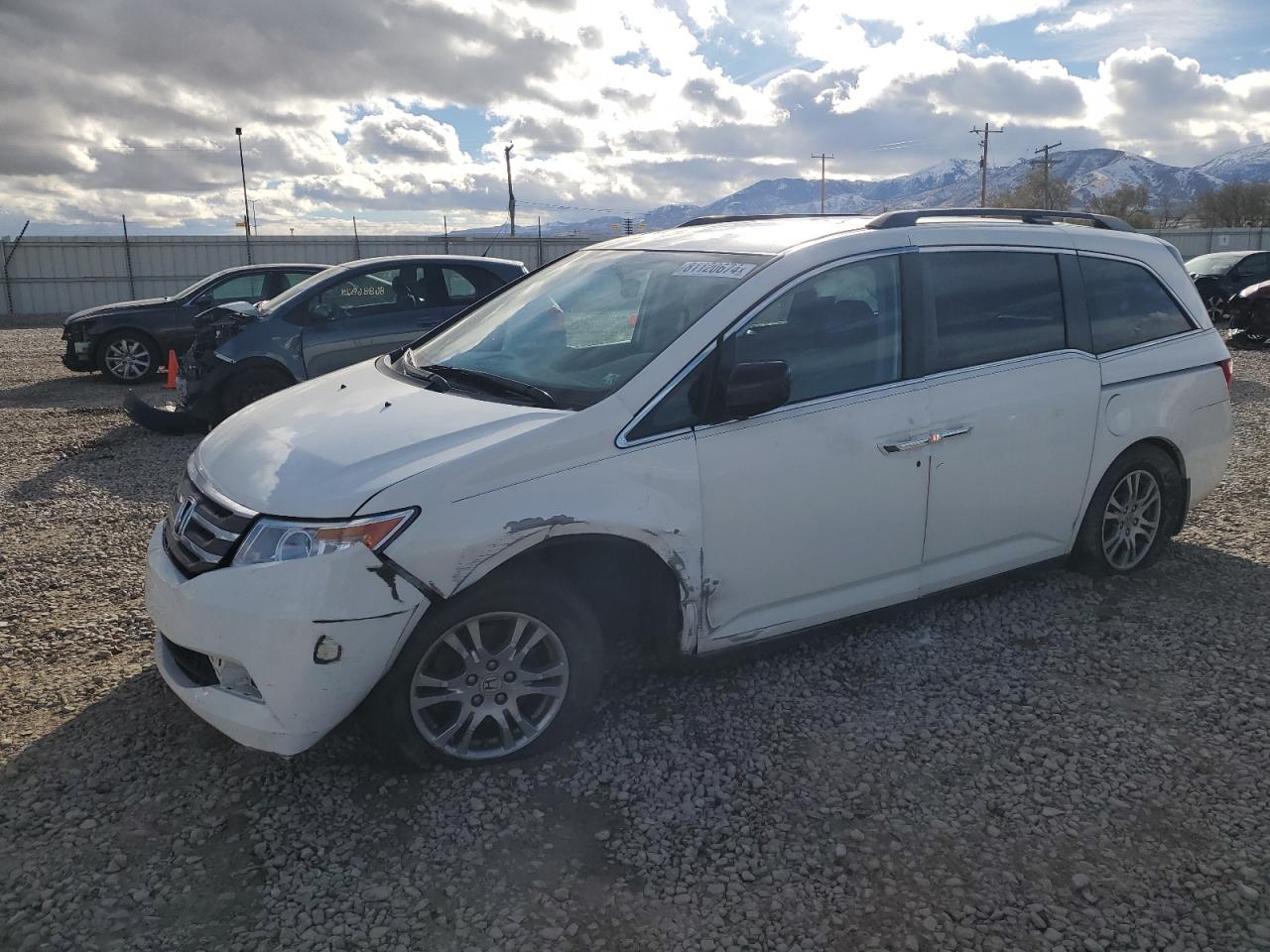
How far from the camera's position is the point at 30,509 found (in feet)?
21.7

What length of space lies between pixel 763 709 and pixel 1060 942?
1.39m

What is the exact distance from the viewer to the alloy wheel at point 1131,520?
15.8 feet

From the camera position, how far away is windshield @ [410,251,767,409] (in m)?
3.64

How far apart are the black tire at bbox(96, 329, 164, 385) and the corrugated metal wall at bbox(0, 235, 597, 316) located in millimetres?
16721

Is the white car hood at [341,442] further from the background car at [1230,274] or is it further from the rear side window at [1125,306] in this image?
the background car at [1230,274]

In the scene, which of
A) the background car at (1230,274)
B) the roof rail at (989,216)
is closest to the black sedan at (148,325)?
the roof rail at (989,216)

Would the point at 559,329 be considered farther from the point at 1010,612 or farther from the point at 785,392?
the point at 1010,612

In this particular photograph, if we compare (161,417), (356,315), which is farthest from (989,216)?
(161,417)

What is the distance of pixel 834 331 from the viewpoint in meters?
3.85

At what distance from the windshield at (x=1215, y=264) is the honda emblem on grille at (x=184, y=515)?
68.1 feet

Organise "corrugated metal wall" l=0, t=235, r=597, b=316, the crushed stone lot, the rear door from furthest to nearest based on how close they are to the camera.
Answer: "corrugated metal wall" l=0, t=235, r=597, b=316, the rear door, the crushed stone lot

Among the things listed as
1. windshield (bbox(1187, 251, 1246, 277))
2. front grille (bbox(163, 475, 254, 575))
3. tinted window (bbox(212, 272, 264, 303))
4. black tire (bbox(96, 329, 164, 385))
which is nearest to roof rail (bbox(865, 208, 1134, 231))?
front grille (bbox(163, 475, 254, 575))

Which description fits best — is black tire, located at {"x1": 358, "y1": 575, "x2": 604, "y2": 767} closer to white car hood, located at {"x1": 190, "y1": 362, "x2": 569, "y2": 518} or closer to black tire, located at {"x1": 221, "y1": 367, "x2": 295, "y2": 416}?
white car hood, located at {"x1": 190, "y1": 362, "x2": 569, "y2": 518}

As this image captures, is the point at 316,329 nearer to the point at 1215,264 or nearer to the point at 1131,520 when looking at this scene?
the point at 1131,520
